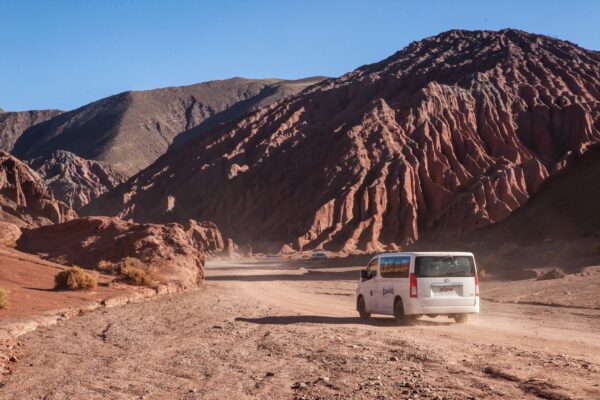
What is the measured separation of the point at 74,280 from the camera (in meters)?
23.1

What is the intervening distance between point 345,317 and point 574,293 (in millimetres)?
9512

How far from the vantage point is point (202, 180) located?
110938 mm

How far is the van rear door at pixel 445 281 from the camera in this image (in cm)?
1667

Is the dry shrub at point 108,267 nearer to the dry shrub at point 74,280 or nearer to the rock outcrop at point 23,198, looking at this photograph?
the dry shrub at point 74,280

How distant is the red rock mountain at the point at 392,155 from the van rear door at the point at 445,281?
55.8 m

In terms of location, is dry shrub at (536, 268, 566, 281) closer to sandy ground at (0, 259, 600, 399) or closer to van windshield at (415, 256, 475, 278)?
sandy ground at (0, 259, 600, 399)

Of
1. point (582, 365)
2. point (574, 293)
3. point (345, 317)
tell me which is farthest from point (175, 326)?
point (574, 293)

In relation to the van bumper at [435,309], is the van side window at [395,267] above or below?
above

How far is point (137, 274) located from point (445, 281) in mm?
14374

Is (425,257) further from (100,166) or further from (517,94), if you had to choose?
(100,166)

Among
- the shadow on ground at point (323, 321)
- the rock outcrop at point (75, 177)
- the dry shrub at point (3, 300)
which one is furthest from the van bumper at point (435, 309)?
the rock outcrop at point (75, 177)

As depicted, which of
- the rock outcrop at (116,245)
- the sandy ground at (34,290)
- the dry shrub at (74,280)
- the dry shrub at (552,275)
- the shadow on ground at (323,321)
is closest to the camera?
the shadow on ground at (323,321)

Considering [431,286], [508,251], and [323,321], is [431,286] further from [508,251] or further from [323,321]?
[508,251]

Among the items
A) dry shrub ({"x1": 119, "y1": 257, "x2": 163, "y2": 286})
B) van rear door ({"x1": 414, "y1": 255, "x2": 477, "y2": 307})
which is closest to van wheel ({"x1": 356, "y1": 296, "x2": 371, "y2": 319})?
van rear door ({"x1": 414, "y1": 255, "x2": 477, "y2": 307})
